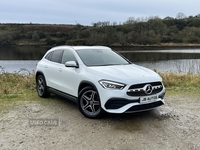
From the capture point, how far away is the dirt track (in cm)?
341

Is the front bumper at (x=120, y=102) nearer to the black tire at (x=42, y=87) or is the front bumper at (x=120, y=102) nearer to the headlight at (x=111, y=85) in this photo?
the headlight at (x=111, y=85)

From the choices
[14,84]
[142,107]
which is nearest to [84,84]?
[142,107]

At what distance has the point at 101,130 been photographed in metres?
3.98

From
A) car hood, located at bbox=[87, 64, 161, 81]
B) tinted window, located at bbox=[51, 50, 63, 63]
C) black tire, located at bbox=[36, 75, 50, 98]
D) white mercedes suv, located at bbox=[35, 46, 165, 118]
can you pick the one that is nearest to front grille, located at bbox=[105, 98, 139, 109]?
white mercedes suv, located at bbox=[35, 46, 165, 118]

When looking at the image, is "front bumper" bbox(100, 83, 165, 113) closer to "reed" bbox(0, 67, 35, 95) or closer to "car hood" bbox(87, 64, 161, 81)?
"car hood" bbox(87, 64, 161, 81)

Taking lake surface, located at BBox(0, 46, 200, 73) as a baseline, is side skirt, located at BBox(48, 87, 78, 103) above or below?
above

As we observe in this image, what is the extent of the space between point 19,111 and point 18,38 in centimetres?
8683

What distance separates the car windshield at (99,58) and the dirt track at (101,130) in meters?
1.27

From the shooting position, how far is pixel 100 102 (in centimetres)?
421

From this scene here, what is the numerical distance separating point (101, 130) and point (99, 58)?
6.37 ft

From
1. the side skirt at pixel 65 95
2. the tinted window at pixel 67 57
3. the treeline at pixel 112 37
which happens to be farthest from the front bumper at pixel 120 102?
the treeline at pixel 112 37

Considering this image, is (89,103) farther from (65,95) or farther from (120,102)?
(65,95)

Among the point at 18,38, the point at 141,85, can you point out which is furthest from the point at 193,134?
the point at 18,38

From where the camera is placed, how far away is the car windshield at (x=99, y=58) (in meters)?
4.99
